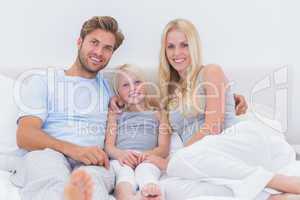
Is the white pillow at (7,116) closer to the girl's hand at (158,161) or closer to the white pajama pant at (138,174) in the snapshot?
the white pajama pant at (138,174)

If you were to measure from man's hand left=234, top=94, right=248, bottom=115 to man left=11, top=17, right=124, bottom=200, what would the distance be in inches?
22.3

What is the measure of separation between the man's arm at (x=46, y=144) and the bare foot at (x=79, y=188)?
39cm

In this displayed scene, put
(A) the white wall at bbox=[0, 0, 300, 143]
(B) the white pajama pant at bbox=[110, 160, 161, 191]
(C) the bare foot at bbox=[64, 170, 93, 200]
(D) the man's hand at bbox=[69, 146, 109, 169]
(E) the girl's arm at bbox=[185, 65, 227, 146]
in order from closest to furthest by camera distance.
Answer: (C) the bare foot at bbox=[64, 170, 93, 200] < (B) the white pajama pant at bbox=[110, 160, 161, 191] < (D) the man's hand at bbox=[69, 146, 109, 169] < (E) the girl's arm at bbox=[185, 65, 227, 146] < (A) the white wall at bbox=[0, 0, 300, 143]

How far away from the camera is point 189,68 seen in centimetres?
208

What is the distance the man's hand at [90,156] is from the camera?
181 cm

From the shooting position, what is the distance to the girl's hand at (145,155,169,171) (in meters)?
1.88

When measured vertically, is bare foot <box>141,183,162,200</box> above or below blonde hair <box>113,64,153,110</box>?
below

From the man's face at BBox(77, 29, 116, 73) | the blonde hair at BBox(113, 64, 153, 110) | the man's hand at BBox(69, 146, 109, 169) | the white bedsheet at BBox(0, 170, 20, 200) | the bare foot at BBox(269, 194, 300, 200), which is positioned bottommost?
the white bedsheet at BBox(0, 170, 20, 200)

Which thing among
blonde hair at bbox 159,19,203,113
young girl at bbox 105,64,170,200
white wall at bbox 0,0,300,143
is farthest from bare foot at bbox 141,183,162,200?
white wall at bbox 0,0,300,143

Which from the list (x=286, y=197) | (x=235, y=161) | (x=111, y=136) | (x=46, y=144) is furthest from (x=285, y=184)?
(x=46, y=144)

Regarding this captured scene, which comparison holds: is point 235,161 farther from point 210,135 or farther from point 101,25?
point 101,25

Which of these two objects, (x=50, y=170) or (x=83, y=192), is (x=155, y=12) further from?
(x=83, y=192)

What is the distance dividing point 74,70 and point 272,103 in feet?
3.22

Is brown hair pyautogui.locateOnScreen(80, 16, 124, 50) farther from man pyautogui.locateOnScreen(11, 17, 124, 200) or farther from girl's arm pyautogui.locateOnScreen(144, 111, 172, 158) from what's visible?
girl's arm pyautogui.locateOnScreen(144, 111, 172, 158)
